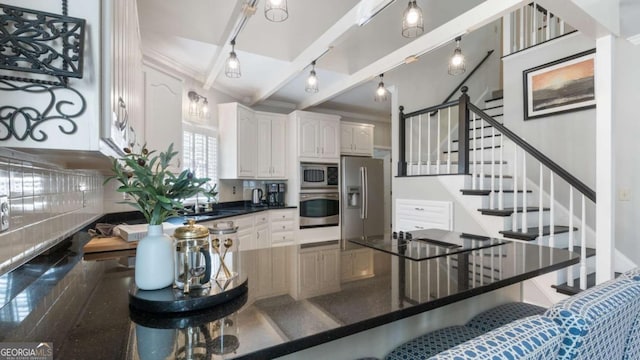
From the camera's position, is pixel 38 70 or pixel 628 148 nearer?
pixel 38 70

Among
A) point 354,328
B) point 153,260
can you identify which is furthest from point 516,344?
point 153,260

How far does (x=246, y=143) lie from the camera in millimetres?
4031

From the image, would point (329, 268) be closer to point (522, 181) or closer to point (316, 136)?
point (522, 181)

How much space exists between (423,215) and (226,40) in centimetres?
261

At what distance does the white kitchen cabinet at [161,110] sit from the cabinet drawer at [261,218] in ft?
5.10

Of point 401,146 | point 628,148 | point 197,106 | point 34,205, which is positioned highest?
point 197,106

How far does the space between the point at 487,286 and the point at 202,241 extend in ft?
3.00

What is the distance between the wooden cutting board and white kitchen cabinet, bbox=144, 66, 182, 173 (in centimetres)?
75

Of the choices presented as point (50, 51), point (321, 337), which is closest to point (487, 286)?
point (321, 337)

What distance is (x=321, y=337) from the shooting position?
0.67m

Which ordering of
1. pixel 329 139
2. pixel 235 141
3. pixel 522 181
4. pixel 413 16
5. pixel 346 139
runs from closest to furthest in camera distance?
pixel 413 16 → pixel 522 181 → pixel 235 141 → pixel 329 139 → pixel 346 139

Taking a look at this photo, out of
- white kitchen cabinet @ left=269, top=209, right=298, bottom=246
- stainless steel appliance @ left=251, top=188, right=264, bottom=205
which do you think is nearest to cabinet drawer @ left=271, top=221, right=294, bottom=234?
white kitchen cabinet @ left=269, top=209, right=298, bottom=246

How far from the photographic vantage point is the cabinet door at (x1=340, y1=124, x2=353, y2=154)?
15.8 ft

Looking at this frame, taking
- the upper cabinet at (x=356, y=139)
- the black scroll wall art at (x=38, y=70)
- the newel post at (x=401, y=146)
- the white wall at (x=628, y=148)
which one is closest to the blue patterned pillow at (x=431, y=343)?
the black scroll wall art at (x=38, y=70)
